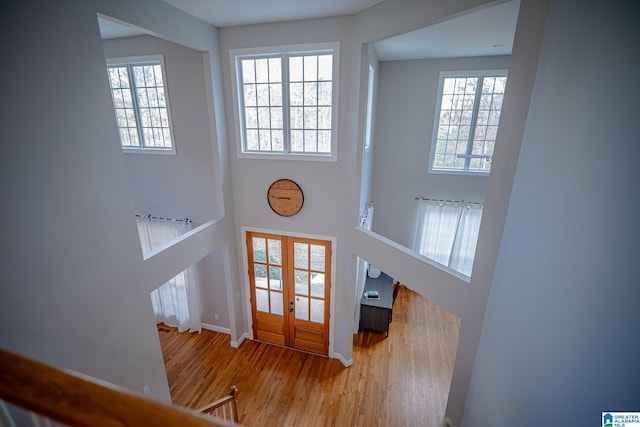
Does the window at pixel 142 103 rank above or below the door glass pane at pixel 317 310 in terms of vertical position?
above

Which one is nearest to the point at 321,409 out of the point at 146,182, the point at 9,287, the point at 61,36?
the point at 9,287

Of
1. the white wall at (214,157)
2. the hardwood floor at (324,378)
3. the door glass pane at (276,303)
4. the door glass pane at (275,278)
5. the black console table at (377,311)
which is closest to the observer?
the white wall at (214,157)

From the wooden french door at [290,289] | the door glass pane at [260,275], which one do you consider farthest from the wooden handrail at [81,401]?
the door glass pane at [260,275]

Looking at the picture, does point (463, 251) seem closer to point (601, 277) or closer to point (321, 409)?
point (321, 409)

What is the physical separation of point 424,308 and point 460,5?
238 inches

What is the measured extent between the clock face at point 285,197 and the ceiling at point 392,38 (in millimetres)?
2222

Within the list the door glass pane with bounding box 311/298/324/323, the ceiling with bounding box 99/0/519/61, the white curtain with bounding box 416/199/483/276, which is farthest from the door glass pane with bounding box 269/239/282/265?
the ceiling with bounding box 99/0/519/61

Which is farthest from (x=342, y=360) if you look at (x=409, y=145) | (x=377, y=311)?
(x=409, y=145)

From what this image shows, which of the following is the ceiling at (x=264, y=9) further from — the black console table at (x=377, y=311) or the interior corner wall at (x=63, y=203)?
the black console table at (x=377, y=311)

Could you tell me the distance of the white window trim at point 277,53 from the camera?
394cm

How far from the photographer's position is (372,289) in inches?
245

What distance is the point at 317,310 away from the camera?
5.25m

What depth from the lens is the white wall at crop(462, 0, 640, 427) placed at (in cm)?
94

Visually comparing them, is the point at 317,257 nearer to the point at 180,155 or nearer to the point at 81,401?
the point at 180,155
